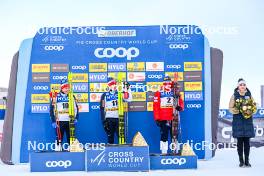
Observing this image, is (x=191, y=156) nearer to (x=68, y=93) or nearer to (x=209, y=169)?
(x=209, y=169)

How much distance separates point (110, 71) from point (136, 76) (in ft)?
1.76

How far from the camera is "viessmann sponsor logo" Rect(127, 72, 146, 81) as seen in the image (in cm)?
930

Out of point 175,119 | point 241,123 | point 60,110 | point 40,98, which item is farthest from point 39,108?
point 241,123

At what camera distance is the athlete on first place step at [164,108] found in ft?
28.8

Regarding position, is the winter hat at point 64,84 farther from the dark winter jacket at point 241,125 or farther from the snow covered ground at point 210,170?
the dark winter jacket at point 241,125

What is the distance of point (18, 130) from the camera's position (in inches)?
362

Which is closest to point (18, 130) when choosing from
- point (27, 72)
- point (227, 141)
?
point (27, 72)

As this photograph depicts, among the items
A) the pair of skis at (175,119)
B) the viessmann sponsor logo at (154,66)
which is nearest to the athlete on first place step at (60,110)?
the viessmann sponsor logo at (154,66)

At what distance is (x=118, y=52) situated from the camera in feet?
30.6

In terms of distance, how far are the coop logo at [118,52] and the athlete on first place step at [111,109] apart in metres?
0.70

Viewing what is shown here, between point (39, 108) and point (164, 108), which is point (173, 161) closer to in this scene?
point (164, 108)

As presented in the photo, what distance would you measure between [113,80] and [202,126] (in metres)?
2.01

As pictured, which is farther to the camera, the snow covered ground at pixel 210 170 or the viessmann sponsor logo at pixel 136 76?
the viessmann sponsor logo at pixel 136 76

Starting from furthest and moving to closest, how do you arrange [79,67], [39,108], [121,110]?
[79,67] → [39,108] → [121,110]
